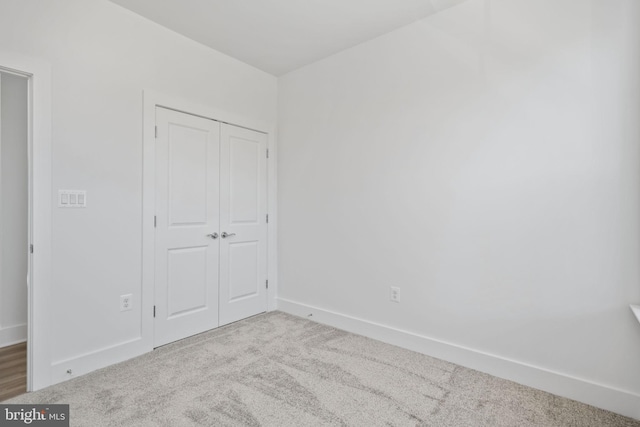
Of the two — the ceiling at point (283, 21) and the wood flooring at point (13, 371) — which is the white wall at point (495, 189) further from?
the wood flooring at point (13, 371)

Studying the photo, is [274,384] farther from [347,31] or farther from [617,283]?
[347,31]

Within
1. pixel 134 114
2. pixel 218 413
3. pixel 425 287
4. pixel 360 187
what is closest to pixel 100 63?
pixel 134 114

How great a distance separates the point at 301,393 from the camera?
6.63 ft

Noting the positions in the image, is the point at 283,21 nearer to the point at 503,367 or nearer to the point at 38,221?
the point at 38,221

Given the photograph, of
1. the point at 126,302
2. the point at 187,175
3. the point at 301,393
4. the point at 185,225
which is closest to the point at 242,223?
the point at 185,225

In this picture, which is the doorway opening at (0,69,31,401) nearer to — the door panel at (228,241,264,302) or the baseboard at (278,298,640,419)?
the door panel at (228,241,264,302)

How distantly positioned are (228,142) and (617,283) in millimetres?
3199

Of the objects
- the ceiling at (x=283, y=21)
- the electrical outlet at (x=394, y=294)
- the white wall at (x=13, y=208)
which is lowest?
the electrical outlet at (x=394, y=294)

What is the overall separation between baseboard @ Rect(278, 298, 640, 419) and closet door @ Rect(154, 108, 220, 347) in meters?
1.24

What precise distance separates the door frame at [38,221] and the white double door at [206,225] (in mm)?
728

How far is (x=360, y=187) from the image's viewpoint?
302 centimetres

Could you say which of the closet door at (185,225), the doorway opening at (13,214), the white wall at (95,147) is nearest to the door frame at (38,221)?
the white wall at (95,147)

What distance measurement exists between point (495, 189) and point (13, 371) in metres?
3.70

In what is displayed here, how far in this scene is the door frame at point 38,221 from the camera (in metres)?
2.05
